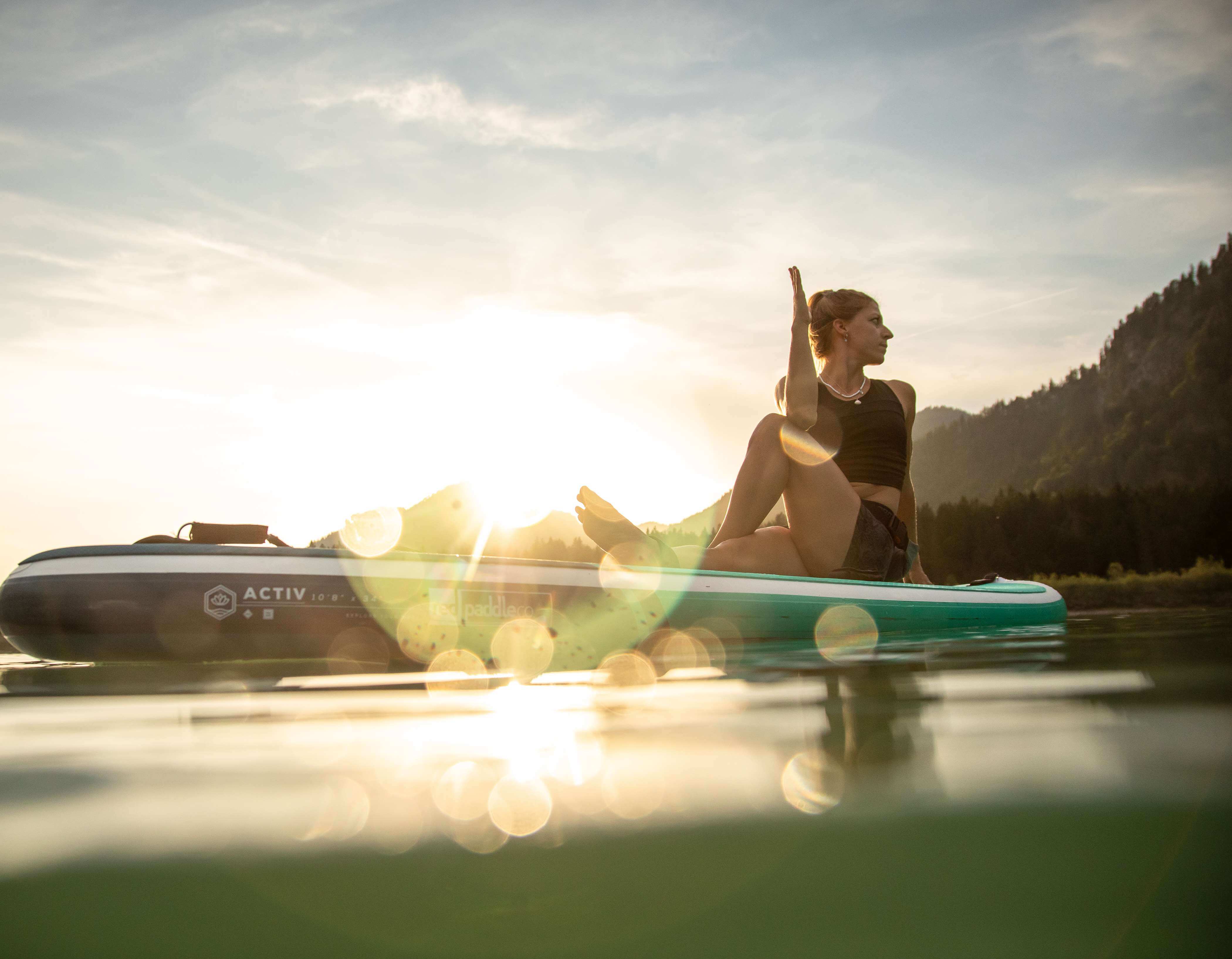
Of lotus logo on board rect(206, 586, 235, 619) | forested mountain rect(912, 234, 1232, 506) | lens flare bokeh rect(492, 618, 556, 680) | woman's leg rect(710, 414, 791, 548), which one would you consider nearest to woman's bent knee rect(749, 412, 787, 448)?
woman's leg rect(710, 414, 791, 548)

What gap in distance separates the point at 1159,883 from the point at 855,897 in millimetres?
249

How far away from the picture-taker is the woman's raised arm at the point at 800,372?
4625 mm

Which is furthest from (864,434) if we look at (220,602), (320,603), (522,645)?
(220,602)

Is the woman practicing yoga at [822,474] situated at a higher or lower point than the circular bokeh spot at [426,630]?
higher

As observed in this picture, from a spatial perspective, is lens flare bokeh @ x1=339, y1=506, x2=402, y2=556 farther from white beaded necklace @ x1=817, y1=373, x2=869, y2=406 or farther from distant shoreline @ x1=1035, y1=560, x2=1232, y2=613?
distant shoreline @ x1=1035, y1=560, x2=1232, y2=613

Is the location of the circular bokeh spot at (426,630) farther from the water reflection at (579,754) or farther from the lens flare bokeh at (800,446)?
the lens flare bokeh at (800,446)

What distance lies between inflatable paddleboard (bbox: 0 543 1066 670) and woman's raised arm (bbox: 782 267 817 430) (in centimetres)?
96

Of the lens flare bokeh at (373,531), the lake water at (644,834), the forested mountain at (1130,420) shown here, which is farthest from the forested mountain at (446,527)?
the forested mountain at (1130,420)

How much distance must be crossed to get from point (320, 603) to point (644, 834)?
382cm

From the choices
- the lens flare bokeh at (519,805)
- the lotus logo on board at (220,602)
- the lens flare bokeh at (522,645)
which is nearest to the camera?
the lens flare bokeh at (519,805)

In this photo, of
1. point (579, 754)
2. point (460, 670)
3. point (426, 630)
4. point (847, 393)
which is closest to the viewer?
point (579, 754)

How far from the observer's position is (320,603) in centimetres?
442

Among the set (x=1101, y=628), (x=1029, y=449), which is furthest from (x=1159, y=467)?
(x=1101, y=628)

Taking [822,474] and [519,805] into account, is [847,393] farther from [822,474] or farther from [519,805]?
[519,805]
